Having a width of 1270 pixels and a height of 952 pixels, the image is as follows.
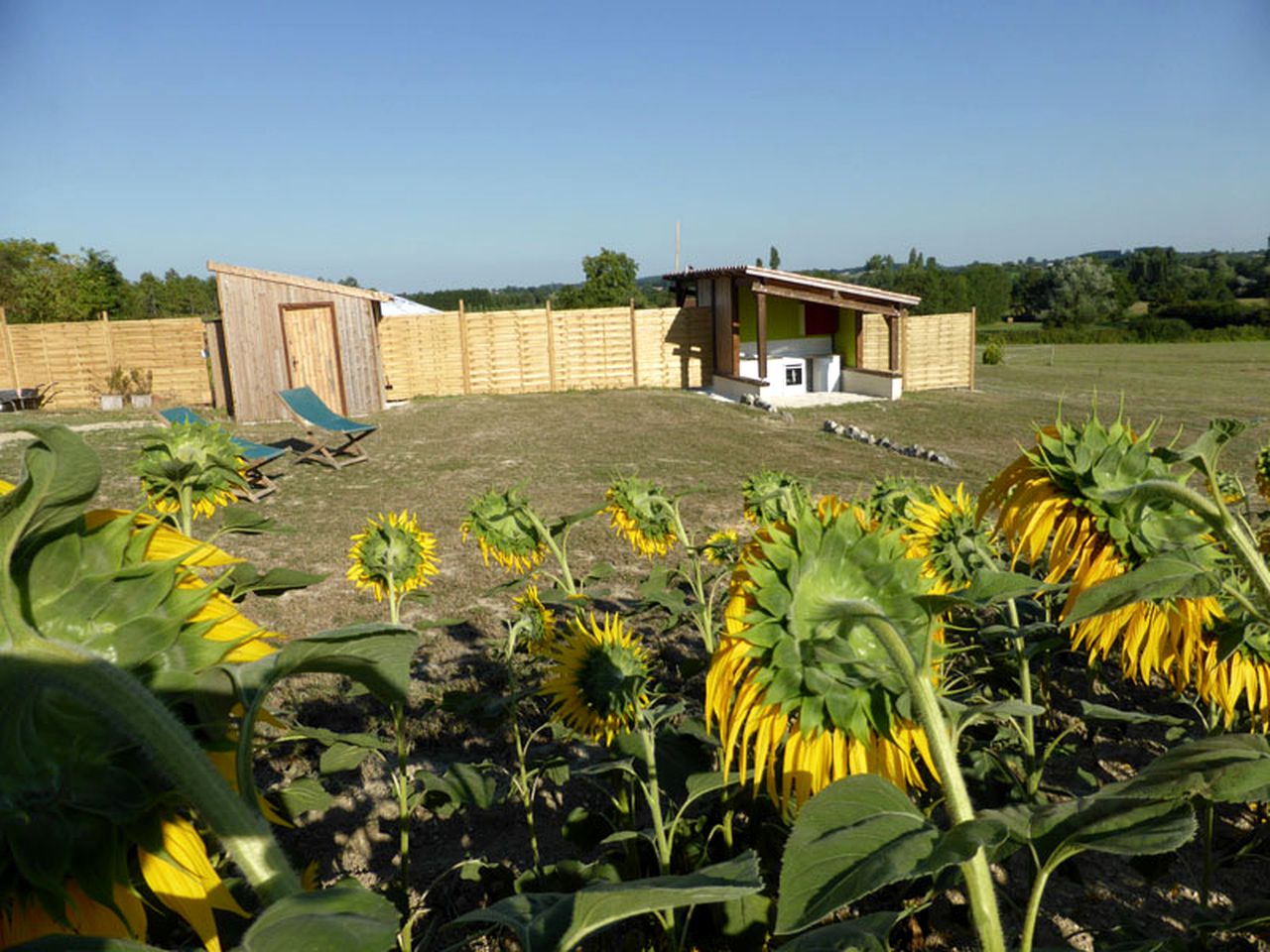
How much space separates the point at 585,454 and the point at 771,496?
809 cm

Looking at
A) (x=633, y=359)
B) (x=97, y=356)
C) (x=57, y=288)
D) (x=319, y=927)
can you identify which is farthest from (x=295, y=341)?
(x=57, y=288)

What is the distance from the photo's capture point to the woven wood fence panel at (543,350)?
1535cm

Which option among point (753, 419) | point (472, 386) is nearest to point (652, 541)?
point (753, 419)

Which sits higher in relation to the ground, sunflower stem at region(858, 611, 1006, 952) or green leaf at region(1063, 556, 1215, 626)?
green leaf at region(1063, 556, 1215, 626)

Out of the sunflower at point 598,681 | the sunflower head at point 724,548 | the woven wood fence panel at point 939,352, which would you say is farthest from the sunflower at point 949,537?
the woven wood fence panel at point 939,352

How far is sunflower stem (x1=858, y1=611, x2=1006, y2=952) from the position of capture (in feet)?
2.02

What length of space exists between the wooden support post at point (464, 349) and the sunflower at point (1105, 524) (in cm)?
1477

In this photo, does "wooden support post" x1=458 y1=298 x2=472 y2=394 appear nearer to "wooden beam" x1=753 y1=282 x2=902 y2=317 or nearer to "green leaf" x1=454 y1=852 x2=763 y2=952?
"wooden beam" x1=753 y1=282 x2=902 y2=317

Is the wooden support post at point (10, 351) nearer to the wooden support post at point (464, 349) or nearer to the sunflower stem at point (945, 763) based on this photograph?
the wooden support post at point (464, 349)

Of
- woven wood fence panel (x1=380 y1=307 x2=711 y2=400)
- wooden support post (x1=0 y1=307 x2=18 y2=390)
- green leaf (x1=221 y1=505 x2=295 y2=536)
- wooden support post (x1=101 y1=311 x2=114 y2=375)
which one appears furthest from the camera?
woven wood fence panel (x1=380 y1=307 x2=711 y2=400)

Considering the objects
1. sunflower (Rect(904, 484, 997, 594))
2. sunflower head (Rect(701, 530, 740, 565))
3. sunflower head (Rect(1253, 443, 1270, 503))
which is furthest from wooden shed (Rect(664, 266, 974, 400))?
sunflower (Rect(904, 484, 997, 594))

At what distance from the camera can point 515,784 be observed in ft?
6.90

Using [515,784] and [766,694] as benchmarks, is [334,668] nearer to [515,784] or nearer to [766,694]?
[766,694]

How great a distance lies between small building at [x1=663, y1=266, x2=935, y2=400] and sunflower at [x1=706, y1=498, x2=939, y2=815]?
45.0 feet
